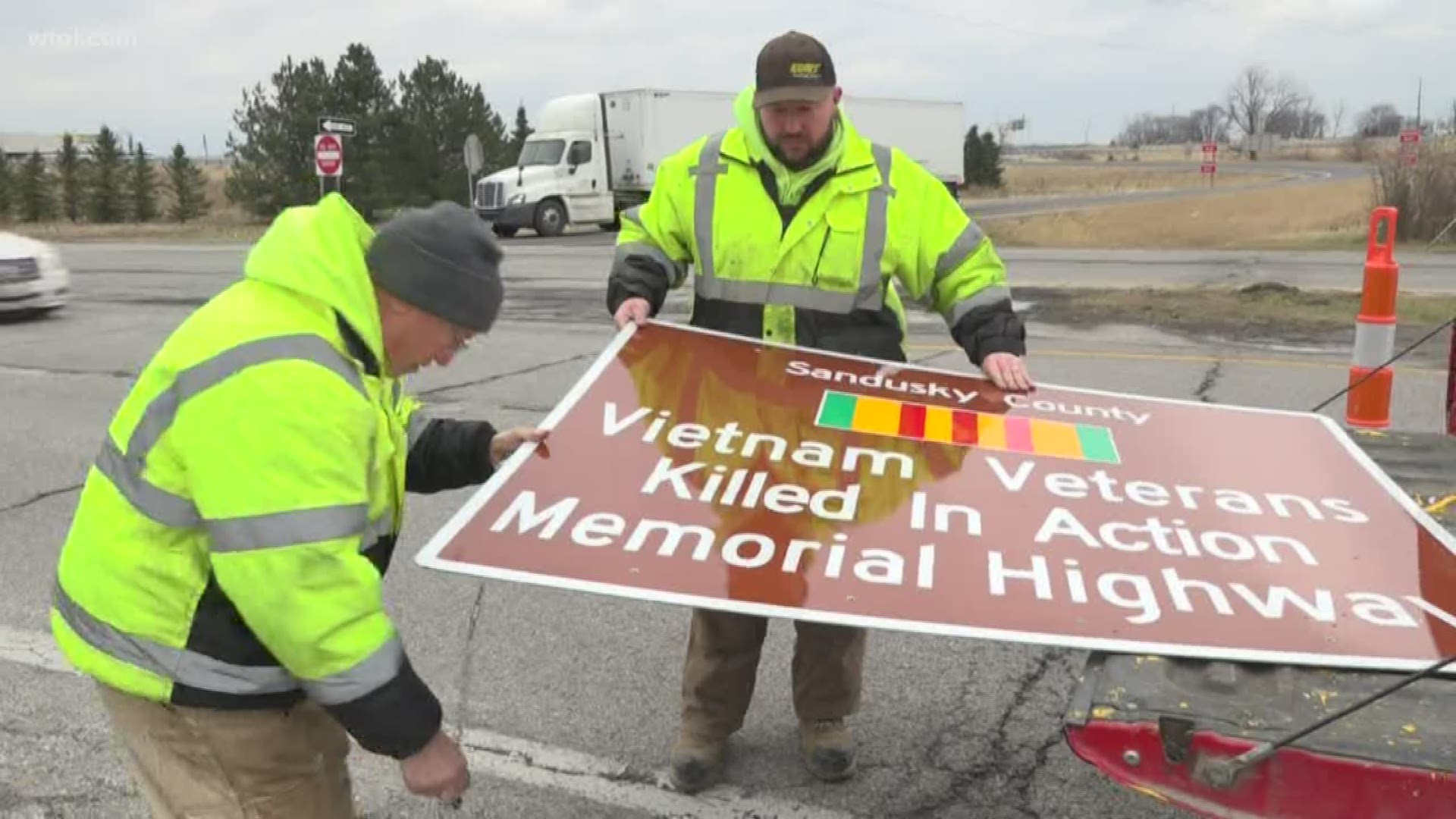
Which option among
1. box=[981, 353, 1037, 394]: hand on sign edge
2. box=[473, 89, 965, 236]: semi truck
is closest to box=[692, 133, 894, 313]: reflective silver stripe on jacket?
box=[981, 353, 1037, 394]: hand on sign edge

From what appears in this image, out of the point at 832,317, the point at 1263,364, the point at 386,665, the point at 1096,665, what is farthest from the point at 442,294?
the point at 1263,364

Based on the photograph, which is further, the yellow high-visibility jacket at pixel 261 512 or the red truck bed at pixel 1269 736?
the red truck bed at pixel 1269 736

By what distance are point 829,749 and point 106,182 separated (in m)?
44.5

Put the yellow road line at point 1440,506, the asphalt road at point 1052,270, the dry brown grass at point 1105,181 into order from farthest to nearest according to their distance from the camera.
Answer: the dry brown grass at point 1105,181 → the asphalt road at point 1052,270 → the yellow road line at point 1440,506

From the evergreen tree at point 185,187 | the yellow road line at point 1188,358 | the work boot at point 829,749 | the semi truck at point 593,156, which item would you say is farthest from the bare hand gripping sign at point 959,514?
the evergreen tree at point 185,187

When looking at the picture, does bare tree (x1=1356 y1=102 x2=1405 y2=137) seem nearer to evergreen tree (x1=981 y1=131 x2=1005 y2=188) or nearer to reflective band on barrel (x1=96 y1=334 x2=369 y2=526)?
evergreen tree (x1=981 y1=131 x2=1005 y2=188)

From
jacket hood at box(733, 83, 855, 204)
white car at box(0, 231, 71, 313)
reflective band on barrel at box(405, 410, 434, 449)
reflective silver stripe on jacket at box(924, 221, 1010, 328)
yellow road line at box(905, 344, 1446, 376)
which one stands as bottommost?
yellow road line at box(905, 344, 1446, 376)

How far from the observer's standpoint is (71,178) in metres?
41.5

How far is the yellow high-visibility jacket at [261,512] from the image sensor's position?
1681 mm

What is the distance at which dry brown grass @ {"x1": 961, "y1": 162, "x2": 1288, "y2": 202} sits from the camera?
167 feet

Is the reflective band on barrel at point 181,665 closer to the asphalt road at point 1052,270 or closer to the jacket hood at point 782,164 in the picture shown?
the jacket hood at point 782,164

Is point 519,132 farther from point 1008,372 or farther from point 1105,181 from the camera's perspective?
point 1008,372

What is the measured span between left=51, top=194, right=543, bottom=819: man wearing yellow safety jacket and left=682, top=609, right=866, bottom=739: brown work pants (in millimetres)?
1285

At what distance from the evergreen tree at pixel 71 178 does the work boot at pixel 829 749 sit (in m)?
45.2
